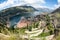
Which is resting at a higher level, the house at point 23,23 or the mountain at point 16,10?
the mountain at point 16,10

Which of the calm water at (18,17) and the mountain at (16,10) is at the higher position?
the mountain at (16,10)

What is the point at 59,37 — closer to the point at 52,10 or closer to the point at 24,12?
the point at 52,10

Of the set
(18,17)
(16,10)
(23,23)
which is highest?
(16,10)

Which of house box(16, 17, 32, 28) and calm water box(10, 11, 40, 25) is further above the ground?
calm water box(10, 11, 40, 25)

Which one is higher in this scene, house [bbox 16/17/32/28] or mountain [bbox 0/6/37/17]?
mountain [bbox 0/6/37/17]

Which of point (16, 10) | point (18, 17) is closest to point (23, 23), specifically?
point (18, 17)

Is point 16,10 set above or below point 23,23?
above

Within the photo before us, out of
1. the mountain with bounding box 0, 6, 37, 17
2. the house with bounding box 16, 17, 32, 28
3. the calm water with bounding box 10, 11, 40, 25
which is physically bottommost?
the house with bounding box 16, 17, 32, 28

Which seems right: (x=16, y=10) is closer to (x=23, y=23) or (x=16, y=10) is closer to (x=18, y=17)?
(x=18, y=17)

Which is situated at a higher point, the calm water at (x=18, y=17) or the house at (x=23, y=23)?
the calm water at (x=18, y=17)

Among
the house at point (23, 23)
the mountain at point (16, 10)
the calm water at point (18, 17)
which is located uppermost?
the mountain at point (16, 10)

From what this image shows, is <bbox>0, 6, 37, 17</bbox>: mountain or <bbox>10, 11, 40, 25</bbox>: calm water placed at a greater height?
<bbox>0, 6, 37, 17</bbox>: mountain
